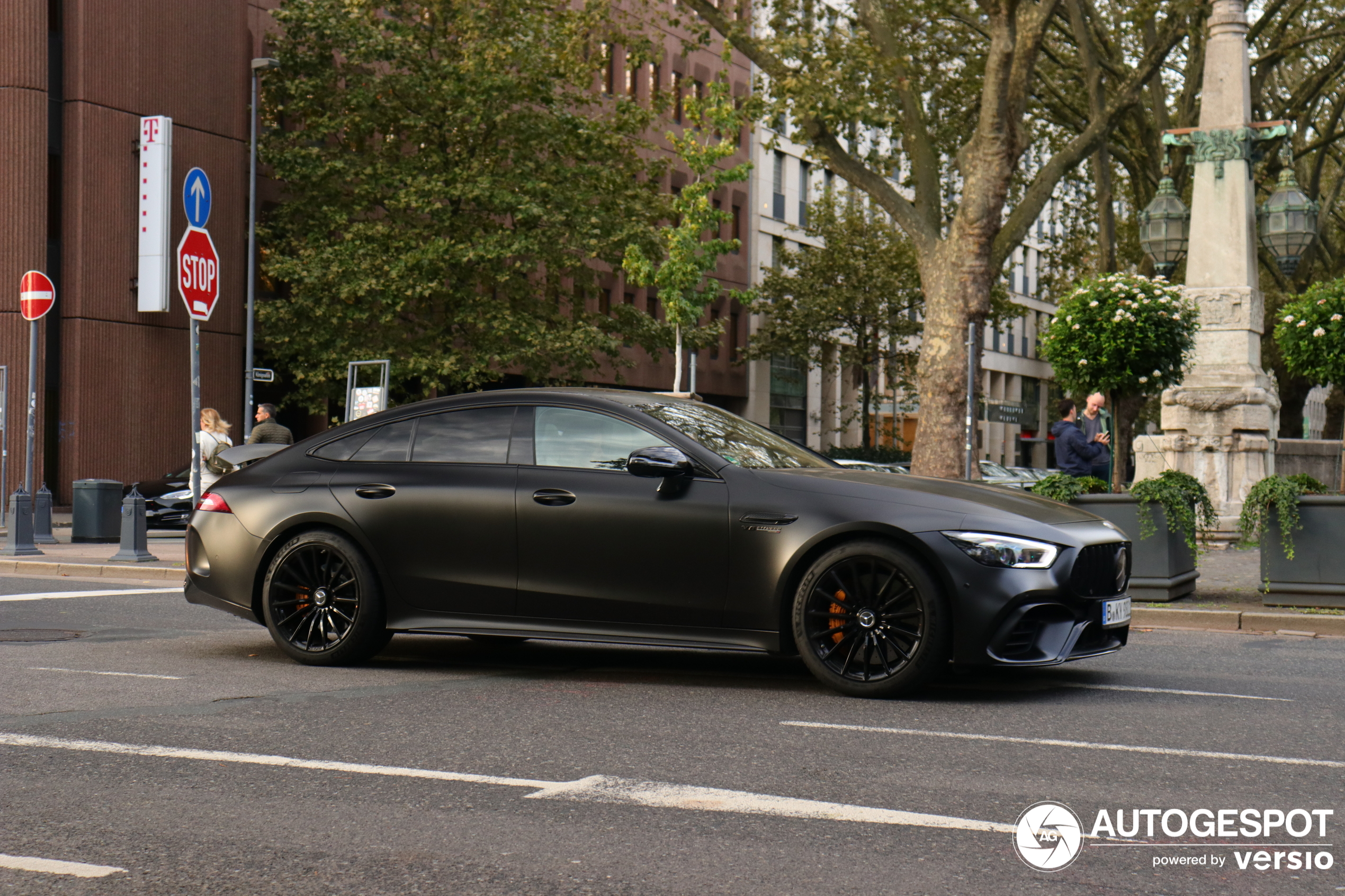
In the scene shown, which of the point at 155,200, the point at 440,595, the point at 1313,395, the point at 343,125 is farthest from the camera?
the point at 1313,395

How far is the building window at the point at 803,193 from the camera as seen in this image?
56.8m

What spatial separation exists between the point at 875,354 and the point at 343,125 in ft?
77.9

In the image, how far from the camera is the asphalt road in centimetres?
418

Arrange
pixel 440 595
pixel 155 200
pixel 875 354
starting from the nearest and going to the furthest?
pixel 440 595, pixel 155 200, pixel 875 354

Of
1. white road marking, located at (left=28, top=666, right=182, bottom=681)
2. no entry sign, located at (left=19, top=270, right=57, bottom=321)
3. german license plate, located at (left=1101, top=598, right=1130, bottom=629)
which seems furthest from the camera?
no entry sign, located at (left=19, top=270, right=57, bottom=321)

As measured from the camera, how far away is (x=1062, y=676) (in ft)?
26.6

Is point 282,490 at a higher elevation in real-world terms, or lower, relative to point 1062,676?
higher

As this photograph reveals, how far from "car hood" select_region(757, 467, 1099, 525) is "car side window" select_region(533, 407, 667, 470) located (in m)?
0.70

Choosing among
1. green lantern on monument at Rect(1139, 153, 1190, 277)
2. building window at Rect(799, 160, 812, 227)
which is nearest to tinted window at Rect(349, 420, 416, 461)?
green lantern on monument at Rect(1139, 153, 1190, 277)

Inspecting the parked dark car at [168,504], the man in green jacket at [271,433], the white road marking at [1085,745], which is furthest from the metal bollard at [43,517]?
the white road marking at [1085,745]

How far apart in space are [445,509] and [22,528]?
11.2 m

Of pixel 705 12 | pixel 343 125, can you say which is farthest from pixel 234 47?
pixel 705 12

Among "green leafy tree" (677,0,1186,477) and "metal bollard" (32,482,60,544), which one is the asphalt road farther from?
"green leafy tree" (677,0,1186,477)

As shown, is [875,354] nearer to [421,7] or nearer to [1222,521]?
[421,7]
